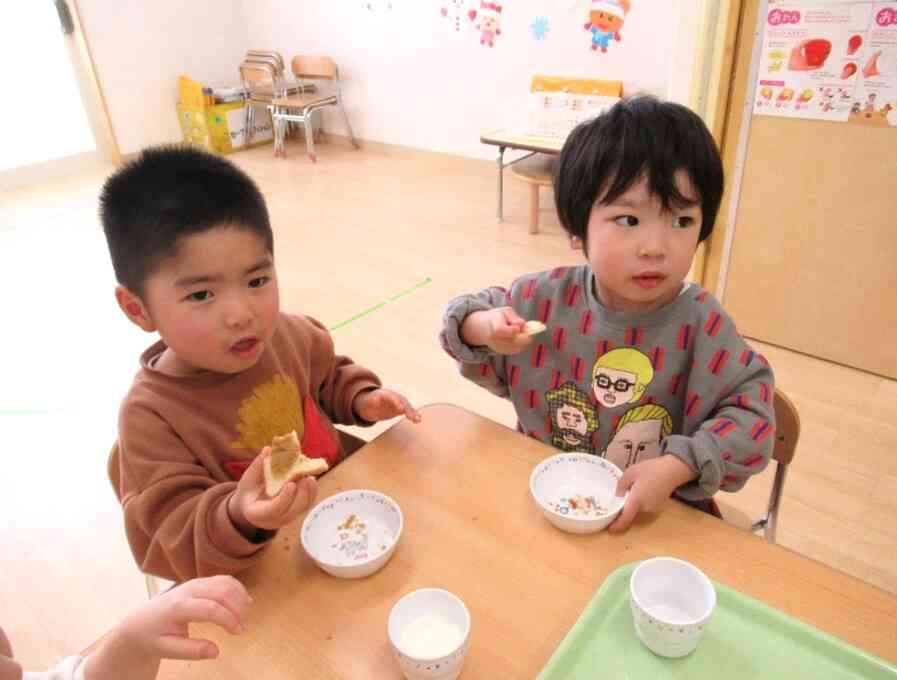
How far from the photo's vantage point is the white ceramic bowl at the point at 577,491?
2.66ft

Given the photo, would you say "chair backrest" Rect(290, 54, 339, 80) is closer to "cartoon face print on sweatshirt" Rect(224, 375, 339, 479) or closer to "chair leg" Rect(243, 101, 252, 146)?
"chair leg" Rect(243, 101, 252, 146)

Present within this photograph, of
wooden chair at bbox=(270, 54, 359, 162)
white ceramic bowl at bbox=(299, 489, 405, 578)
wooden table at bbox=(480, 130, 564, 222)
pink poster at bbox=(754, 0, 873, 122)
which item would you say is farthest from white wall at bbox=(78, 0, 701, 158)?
white ceramic bowl at bbox=(299, 489, 405, 578)

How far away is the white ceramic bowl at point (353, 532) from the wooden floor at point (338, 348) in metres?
0.71

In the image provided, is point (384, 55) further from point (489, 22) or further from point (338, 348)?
point (338, 348)

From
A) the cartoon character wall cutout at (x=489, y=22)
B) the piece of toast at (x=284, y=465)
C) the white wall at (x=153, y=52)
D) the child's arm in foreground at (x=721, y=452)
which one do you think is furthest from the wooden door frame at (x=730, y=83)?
the white wall at (x=153, y=52)

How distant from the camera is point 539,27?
13.5 ft

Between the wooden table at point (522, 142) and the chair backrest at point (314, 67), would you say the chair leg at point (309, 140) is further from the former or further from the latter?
the wooden table at point (522, 142)

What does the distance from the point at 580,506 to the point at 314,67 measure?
17.6 ft

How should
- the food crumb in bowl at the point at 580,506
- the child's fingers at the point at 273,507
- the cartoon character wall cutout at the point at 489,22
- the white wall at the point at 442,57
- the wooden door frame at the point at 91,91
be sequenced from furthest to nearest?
the wooden door frame at the point at 91,91, the cartoon character wall cutout at the point at 489,22, the white wall at the point at 442,57, the food crumb in bowl at the point at 580,506, the child's fingers at the point at 273,507

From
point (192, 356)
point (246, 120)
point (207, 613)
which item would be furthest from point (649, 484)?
point (246, 120)

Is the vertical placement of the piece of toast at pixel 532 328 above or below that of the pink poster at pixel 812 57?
below

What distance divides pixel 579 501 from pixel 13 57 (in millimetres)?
5626

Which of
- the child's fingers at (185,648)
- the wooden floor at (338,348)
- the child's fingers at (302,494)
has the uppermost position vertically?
the child's fingers at (302,494)

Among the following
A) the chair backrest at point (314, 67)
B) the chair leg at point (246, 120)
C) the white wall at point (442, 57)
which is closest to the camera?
the white wall at point (442, 57)
